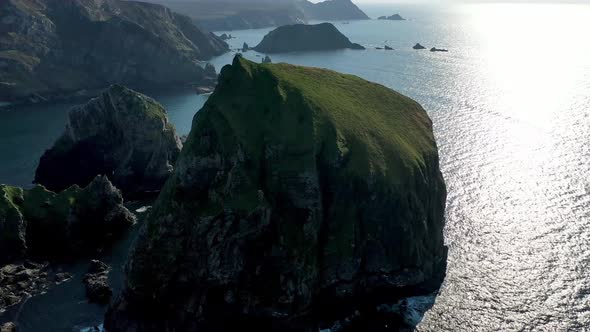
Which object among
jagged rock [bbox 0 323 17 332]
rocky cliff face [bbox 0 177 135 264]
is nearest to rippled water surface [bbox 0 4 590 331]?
rocky cliff face [bbox 0 177 135 264]

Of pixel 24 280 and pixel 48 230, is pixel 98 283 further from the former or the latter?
pixel 48 230

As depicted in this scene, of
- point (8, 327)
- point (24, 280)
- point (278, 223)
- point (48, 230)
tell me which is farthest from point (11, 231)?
point (278, 223)

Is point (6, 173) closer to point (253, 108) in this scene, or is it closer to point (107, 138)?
point (107, 138)

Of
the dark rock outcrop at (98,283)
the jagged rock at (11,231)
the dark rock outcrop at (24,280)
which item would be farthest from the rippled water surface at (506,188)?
the dark rock outcrop at (98,283)

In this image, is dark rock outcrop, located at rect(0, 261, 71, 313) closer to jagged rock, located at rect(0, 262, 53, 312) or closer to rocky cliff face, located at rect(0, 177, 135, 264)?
jagged rock, located at rect(0, 262, 53, 312)

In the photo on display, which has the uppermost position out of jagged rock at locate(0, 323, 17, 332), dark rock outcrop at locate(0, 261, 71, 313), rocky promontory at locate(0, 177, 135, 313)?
rocky promontory at locate(0, 177, 135, 313)
